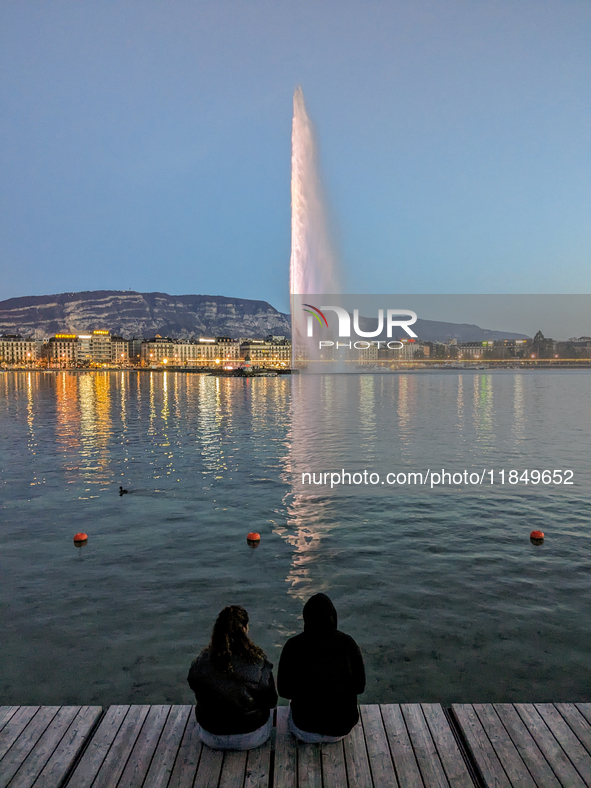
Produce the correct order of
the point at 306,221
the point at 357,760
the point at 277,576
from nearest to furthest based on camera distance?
the point at 357,760 < the point at 277,576 < the point at 306,221

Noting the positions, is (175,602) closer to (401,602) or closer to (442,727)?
(401,602)

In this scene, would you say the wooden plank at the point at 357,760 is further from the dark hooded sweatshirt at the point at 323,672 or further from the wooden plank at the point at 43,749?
the wooden plank at the point at 43,749

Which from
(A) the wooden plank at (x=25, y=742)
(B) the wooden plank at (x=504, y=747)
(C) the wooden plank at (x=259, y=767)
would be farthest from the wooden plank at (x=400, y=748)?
(A) the wooden plank at (x=25, y=742)

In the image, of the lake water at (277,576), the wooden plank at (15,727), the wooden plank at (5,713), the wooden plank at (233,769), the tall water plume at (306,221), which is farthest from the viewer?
the tall water plume at (306,221)

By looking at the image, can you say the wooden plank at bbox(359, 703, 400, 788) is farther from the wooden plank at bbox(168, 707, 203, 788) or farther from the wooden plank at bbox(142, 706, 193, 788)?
the wooden plank at bbox(142, 706, 193, 788)

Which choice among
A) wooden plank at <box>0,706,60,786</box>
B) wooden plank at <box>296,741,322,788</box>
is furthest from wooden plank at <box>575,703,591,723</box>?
wooden plank at <box>0,706,60,786</box>

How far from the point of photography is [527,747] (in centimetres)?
581

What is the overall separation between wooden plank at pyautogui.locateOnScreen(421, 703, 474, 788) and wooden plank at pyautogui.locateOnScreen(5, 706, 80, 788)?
4.05 meters

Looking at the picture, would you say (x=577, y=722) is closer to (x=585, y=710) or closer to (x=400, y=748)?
(x=585, y=710)

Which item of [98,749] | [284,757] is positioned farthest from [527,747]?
[98,749]

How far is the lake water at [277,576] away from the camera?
8711 mm

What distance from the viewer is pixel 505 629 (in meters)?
10.0

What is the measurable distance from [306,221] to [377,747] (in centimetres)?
7943

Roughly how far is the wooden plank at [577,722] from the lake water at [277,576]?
1645 mm
